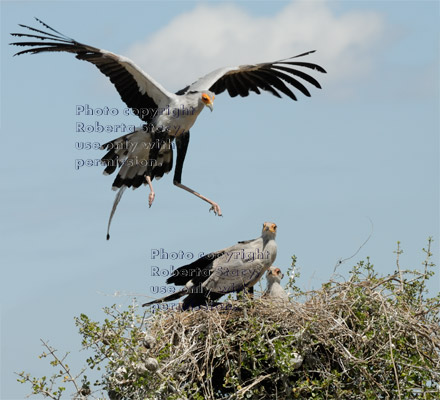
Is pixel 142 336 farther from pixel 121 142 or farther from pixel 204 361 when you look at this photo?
pixel 121 142

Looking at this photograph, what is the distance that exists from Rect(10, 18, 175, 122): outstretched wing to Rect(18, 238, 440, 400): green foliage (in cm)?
357

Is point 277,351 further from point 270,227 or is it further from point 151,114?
point 151,114

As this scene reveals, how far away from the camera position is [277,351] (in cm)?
862

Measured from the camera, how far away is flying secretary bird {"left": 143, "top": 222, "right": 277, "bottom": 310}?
10.2 m

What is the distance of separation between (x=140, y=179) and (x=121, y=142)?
64cm

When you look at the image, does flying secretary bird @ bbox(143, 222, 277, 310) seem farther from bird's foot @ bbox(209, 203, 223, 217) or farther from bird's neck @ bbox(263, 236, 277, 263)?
bird's foot @ bbox(209, 203, 223, 217)

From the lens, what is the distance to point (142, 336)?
354 inches

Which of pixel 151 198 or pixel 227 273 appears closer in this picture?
pixel 227 273

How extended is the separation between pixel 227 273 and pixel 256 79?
371cm

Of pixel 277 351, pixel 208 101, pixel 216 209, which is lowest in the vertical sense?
pixel 277 351

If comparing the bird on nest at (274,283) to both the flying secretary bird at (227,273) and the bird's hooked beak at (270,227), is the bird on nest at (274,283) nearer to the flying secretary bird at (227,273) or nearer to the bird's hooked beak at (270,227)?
the flying secretary bird at (227,273)

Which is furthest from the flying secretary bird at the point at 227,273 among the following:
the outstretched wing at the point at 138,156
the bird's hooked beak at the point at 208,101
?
the outstretched wing at the point at 138,156

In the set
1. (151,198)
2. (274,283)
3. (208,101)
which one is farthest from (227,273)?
(208,101)

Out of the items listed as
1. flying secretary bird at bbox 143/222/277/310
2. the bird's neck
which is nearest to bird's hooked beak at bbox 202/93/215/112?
flying secretary bird at bbox 143/222/277/310
